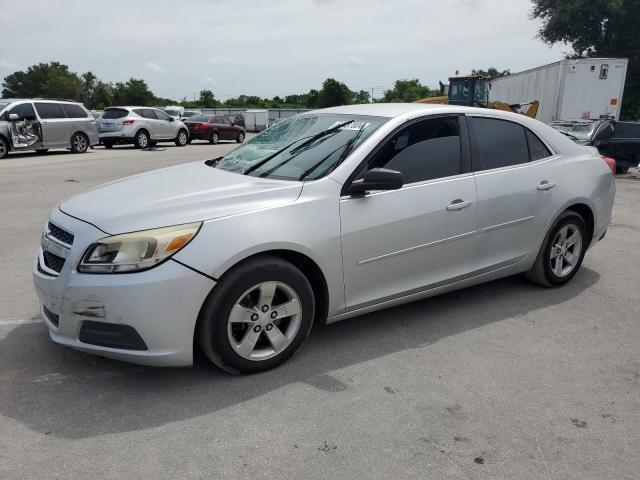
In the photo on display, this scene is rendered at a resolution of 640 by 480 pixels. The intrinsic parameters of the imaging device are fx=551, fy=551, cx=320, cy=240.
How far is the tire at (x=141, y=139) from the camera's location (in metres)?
21.0

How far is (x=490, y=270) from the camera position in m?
4.33

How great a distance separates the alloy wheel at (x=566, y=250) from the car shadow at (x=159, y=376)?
28.0 inches

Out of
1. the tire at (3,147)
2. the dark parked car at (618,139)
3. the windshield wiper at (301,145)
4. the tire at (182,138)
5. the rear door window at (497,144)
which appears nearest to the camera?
the windshield wiper at (301,145)

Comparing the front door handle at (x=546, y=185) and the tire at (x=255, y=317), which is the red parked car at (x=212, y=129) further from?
the tire at (x=255, y=317)

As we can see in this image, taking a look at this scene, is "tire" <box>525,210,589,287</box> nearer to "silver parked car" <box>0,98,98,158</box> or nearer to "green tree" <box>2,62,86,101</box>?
"silver parked car" <box>0,98,98,158</box>

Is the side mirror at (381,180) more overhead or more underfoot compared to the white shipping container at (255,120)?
more overhead

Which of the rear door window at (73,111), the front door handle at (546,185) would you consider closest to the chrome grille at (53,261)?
the front door handle at (546,185)

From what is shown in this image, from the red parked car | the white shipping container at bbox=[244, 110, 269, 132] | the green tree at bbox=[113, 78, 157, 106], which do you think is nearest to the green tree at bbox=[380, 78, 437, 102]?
the green tree at bbox=[113, 78, 157, 106]

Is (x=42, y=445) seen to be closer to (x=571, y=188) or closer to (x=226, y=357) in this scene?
(x=226, y=357)

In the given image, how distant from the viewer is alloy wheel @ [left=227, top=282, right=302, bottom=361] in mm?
3150

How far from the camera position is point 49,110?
1659 centimetres

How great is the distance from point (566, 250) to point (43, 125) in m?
15.8

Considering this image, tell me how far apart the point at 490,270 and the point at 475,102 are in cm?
1699

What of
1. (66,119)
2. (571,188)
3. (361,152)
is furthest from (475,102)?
(361,152)
